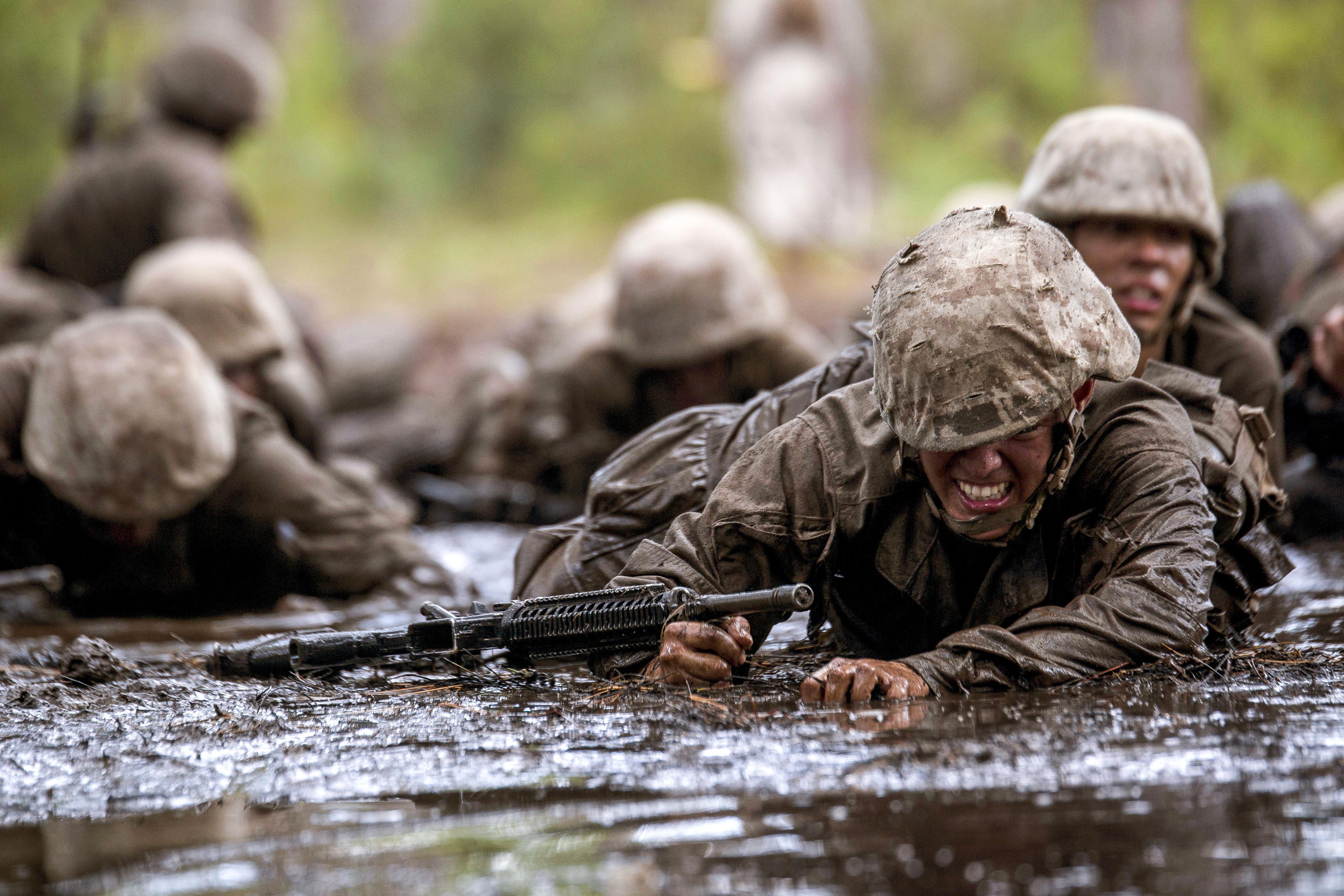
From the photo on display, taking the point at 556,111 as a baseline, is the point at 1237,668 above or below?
below

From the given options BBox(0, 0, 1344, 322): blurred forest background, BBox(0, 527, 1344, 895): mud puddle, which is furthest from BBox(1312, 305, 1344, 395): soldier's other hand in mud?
BBox(0, 0, 1344, 322): blurred forest background

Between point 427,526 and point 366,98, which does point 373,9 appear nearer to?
point 366,98

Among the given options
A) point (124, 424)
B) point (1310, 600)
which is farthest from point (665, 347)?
point (1310, 600)

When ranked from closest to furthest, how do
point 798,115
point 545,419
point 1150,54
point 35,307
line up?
1. point 35,307
2. point 545,419
3. point 798,115
4. point 1150,54

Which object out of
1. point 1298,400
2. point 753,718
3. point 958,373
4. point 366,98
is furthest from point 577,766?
point 366,98

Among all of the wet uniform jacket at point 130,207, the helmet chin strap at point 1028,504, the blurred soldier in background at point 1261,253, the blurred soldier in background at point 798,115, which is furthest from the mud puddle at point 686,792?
the blurred soldier in background at point 798,115

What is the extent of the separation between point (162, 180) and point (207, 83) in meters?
0.75

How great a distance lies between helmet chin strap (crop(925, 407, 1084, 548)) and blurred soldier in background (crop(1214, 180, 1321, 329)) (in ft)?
16.7

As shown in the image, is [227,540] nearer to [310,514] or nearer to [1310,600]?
[310,514]

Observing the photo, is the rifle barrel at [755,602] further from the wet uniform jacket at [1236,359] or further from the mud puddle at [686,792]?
the wet uniform jacket at [1236,359]

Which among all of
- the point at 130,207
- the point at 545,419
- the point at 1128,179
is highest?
the point at 130,207

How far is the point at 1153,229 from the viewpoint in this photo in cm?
483

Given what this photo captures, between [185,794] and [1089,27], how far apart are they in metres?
16.1

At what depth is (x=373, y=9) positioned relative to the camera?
20.5 m
